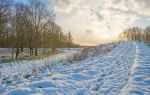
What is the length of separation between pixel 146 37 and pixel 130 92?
133 m

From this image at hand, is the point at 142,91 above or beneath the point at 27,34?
beneath

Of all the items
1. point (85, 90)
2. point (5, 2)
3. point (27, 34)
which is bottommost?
point (85, 90)

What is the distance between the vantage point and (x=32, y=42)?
5134 centimetres

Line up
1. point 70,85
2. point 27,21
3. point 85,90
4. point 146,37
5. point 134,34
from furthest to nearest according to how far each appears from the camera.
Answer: point 134,34 → point 146,37 → point 27,21 → point 70,85 → point 85,90

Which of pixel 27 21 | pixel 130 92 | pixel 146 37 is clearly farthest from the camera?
pixel 146 37

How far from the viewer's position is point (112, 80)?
957cm

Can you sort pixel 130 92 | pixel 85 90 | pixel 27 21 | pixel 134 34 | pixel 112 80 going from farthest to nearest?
1. pixel 134 34
2. pixel 27 21
3. pixel 112 80
4. pixel 85 90
5. pixel 130 92

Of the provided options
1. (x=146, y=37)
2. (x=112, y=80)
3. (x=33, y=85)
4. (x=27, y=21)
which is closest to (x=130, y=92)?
(x=112, y=80)

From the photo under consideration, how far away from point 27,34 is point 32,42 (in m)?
2.11

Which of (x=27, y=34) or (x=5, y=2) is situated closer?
(x=5, y=2)

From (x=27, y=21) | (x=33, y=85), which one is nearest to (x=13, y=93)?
(x=33, y=85)

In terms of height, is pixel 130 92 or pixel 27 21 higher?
pixel 27 21

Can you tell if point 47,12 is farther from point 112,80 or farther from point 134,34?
point 134,34

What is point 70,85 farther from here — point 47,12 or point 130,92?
point 47,12
